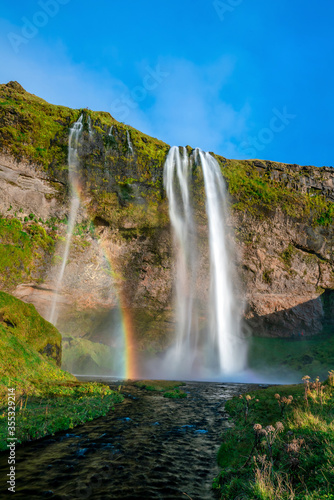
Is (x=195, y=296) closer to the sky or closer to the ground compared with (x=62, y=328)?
closer to the sky

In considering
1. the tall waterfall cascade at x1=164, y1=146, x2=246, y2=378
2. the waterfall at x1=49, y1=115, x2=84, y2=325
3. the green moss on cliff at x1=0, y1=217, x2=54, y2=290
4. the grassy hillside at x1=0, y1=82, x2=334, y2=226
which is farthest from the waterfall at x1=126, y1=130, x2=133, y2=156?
the green moss on cliff at x1=0, y1=217, x2=54, y2=290

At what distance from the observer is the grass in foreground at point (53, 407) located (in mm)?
8922

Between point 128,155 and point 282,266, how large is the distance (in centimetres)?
2746

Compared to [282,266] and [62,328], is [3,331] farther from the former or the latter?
[282,266]

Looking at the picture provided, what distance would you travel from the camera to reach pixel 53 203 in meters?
33.7

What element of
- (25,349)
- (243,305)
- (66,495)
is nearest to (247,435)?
(66,495)

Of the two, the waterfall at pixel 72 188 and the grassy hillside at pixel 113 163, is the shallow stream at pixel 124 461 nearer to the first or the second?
the waterfall at pixel 72 188

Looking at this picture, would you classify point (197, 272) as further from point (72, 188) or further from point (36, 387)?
point (36, 387)

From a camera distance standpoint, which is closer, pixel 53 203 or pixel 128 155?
pixel 53 203

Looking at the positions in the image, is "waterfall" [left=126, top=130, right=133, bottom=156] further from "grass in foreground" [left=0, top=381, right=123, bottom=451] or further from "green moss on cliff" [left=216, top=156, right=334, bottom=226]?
"grass in foreground" [left=0, top=381, right=123, bottom=451]

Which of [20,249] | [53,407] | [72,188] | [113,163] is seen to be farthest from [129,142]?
[53,407]

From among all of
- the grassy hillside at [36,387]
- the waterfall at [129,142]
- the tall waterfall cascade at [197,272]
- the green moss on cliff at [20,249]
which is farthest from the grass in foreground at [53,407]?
the waterfall at [129,142]

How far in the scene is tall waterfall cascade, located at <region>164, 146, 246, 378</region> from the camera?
38.8 m

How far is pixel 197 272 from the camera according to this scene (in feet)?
131
